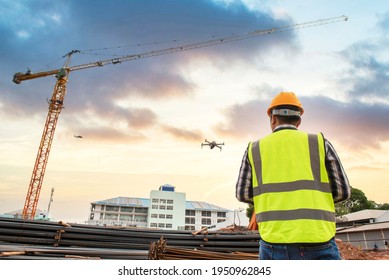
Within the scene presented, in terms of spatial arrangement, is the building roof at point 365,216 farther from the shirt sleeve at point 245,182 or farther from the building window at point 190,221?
the building window at point 190,221

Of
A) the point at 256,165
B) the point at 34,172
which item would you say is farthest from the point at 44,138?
the point at 256,165

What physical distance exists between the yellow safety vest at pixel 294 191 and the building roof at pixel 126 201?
71.7 metres

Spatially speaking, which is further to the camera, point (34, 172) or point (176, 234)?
point (34, 172)

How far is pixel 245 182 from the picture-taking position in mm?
2045

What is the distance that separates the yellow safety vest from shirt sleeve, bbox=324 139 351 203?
45mm

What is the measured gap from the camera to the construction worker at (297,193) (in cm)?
173

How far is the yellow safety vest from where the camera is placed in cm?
173

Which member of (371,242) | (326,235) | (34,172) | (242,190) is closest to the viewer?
(326,235)

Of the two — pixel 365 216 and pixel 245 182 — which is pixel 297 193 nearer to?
pixel 245 182

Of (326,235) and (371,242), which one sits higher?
(371,242)

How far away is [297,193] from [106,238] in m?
4.87

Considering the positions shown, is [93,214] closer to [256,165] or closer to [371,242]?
[371,242]
